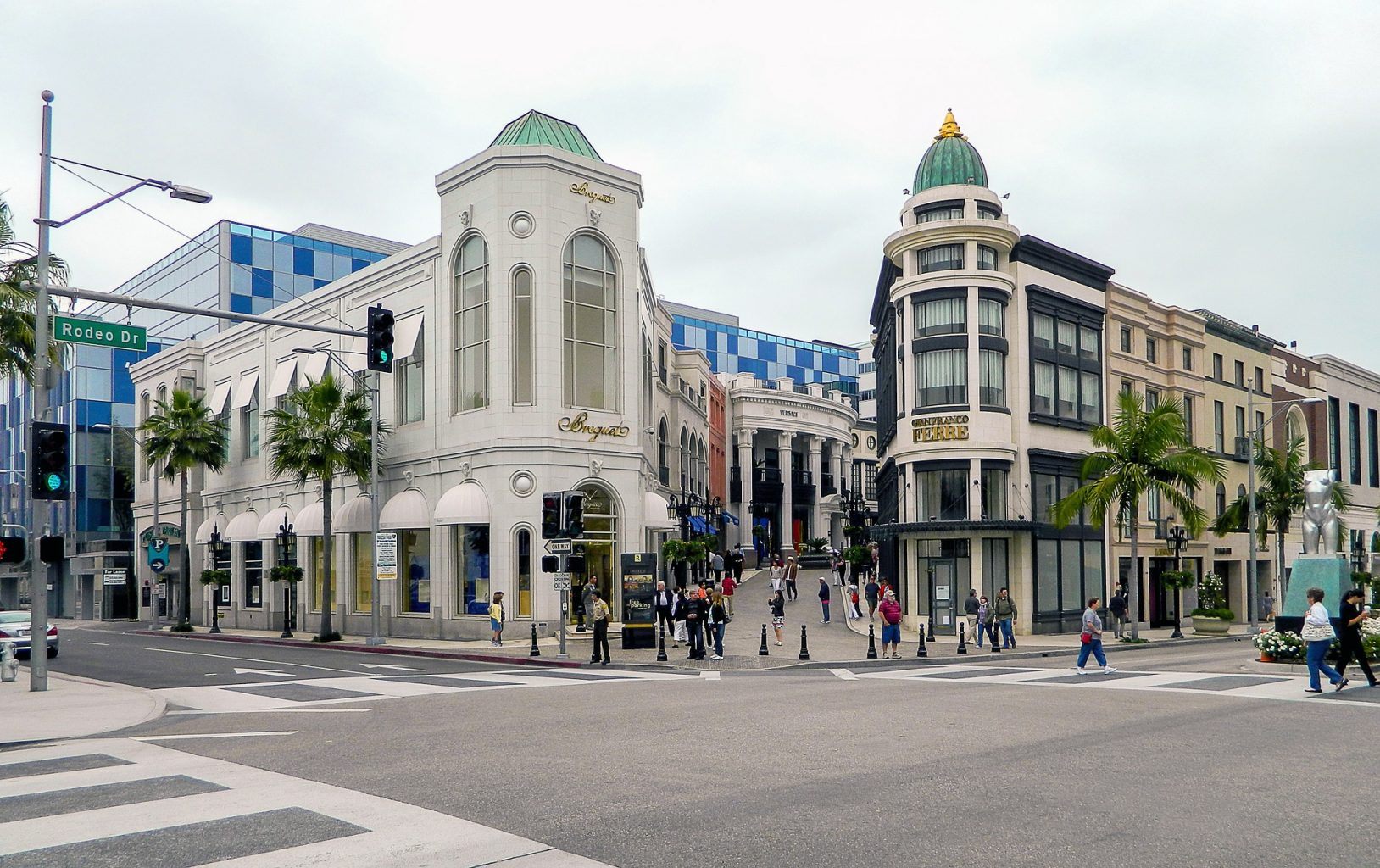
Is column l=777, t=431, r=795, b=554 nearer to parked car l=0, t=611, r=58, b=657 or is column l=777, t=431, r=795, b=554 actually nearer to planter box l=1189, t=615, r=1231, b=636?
planter box l=1189, t=615, r=1231, b=636

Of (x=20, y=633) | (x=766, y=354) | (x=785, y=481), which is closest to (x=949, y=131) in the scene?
(x=20, y=633)

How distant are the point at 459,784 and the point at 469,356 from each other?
28105mm

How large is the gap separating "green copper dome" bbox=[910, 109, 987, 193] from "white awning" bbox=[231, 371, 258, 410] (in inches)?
1160

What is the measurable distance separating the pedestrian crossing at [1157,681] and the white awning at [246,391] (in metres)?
→ 35.2

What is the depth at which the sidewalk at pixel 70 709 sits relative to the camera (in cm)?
1386

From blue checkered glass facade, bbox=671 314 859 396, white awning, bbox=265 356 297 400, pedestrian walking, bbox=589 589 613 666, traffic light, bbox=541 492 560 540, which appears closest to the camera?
pedestrian walking, bbox=589 589 613 666

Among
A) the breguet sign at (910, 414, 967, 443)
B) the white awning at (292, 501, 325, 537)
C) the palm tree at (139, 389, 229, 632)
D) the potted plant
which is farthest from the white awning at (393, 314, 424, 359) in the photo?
the potted plant

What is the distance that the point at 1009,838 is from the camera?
789 cm

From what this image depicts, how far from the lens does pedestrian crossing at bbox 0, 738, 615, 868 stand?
24.2 ft

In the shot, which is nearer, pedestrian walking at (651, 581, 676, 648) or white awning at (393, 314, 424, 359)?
pedestrian walking at (651, 581, 676, 648)

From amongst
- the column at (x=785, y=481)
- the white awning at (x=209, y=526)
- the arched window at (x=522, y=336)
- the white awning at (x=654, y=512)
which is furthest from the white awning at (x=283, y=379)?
the column at (x=785, y=481)

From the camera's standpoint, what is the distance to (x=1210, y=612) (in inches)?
1688

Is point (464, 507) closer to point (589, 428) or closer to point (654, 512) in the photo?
point (589, 428)

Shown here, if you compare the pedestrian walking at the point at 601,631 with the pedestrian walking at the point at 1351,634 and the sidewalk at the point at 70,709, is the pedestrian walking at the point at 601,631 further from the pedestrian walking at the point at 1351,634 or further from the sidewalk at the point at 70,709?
the pedestrian walking at the point at 1351,634
